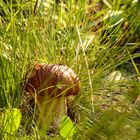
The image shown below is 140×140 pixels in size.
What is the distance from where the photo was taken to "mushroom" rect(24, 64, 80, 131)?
1256mm

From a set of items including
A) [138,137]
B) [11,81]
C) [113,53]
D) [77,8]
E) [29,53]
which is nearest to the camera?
[138,137]

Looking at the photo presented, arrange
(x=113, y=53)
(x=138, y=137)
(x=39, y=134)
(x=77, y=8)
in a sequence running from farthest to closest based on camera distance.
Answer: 1. (x=77, y=8)
2. (x=113, y=53)
3. (x=39, y=134)
4. (x=138, y=137)

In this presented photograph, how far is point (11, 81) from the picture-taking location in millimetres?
1252

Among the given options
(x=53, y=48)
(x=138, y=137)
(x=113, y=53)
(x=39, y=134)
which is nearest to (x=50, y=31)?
(x=53, y=48)

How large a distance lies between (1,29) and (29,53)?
0.36ft

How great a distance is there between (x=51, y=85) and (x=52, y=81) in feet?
Answer: 0.04

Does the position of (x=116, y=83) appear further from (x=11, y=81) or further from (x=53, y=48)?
(x=11, y=81)

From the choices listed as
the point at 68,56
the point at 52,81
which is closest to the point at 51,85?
the point at 52,81

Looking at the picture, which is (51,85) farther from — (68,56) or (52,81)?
(68,56)

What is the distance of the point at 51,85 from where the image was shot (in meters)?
1.26

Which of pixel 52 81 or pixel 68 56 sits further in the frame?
pixel 68 56

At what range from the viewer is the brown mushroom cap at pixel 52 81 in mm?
1257

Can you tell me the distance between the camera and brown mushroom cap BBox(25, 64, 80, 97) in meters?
1.26

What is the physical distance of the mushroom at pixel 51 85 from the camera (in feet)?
4.12
